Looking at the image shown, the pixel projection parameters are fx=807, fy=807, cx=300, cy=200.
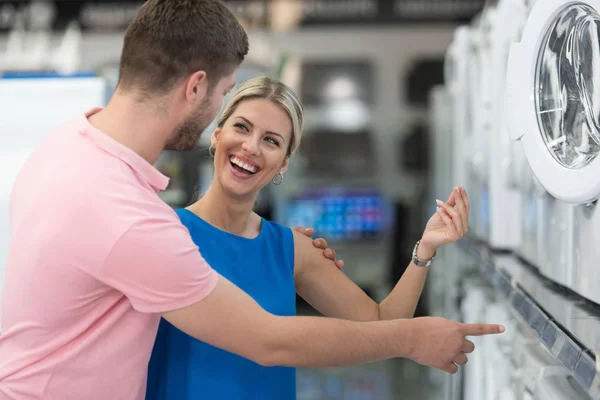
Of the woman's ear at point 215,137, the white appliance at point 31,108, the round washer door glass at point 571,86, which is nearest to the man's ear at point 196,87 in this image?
the woman's ear at point 215,137

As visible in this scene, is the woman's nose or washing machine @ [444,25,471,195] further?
washing machine @ [444,25,471,195]

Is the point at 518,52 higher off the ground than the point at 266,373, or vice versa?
the point at 518,52

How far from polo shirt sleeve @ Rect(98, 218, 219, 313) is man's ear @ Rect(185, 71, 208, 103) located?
262 mm

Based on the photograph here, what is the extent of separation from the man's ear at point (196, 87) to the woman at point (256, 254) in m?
0.30

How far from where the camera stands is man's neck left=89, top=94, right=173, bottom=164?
152cm

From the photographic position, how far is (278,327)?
1488mm

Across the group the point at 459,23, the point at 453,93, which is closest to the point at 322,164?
the point at 459,23

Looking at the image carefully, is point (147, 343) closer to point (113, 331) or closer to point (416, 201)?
point (113, 331)

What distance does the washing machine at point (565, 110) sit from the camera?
78.7 inches

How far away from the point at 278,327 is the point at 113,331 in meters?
0.31

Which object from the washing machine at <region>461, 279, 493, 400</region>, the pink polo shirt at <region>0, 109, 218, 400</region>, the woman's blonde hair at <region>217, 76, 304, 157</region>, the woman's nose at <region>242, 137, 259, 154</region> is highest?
the woman's blonde hair at <region>217, 76, 304, 157</region>

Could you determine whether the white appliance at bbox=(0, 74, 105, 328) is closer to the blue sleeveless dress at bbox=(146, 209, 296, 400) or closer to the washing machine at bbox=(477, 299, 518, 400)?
the blue sleeveless dress at bbox=(146, 209, 296, 400)

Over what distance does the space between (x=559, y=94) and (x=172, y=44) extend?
1.24 meters

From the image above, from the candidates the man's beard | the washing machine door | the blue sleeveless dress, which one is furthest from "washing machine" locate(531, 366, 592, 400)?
the man's beard
